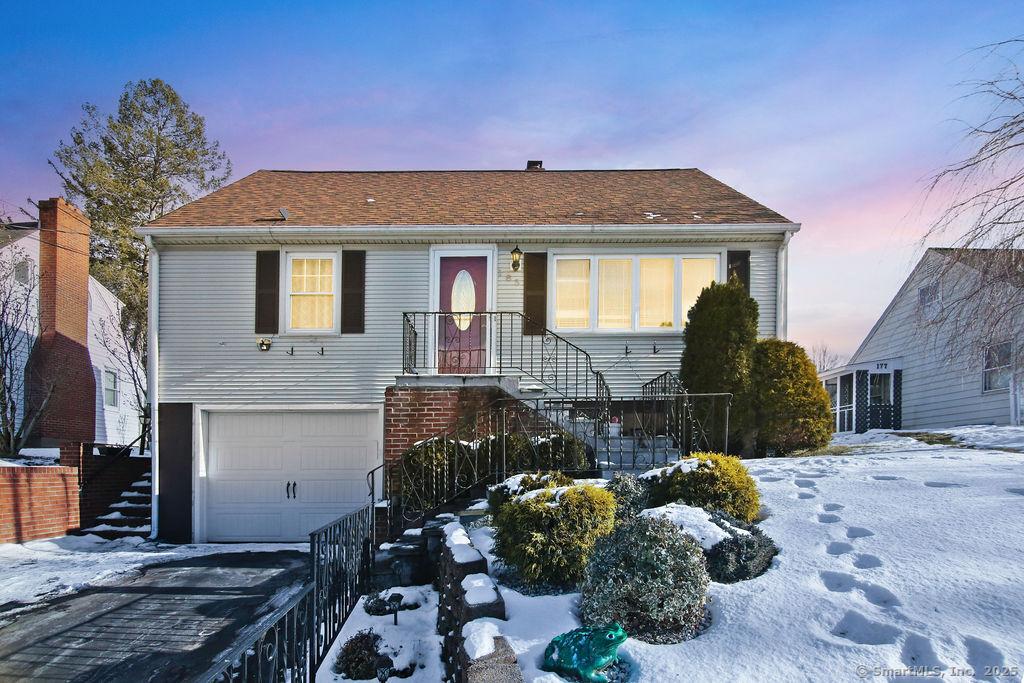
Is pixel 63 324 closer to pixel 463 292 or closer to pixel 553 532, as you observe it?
pixel 463 292

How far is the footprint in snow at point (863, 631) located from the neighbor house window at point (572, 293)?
7.88 m

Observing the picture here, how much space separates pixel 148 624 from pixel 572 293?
24.6ft

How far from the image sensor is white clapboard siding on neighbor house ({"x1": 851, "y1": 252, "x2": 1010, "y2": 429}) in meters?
14.3

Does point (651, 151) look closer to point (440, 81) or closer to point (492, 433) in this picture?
point (440, 81)

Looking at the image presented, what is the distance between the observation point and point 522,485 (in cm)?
622

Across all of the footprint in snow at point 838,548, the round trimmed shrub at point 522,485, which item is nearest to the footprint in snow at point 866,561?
the footprint in snow at point 838,548

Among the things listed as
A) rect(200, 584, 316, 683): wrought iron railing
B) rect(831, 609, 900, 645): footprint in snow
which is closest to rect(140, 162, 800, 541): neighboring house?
rect(200, 584, 316, 683): wrought iron railing

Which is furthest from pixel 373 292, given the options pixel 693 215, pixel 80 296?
pixel 80 296

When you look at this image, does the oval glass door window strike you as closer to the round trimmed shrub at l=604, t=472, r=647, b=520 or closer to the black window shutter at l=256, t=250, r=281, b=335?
the black window shutter at l=256, t=250, r=281, b=335

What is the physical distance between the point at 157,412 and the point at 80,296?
25.9 ft

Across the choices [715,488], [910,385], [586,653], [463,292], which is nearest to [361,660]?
[586,653]

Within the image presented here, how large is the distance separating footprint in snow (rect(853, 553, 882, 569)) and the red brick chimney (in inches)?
628

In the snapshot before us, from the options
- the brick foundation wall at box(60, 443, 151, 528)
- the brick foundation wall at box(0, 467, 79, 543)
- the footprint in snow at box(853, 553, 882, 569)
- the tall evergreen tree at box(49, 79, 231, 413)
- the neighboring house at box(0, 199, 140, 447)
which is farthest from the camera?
the tall evergreen tree at box(49, 79, 231, 413)

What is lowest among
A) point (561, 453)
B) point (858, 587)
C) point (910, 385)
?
point (858, 587)
